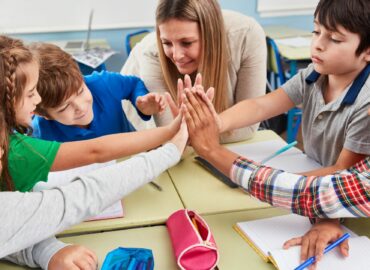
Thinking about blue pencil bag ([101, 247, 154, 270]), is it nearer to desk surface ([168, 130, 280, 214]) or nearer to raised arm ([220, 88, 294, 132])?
desk surface ([168, 130, 280, 214])

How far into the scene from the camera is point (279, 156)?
1.49m

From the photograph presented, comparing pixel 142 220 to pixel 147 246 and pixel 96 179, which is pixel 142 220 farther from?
pixel 96 179

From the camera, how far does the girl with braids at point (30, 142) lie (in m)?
1.01

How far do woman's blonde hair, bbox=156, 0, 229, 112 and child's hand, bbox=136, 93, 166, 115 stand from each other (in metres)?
0.12

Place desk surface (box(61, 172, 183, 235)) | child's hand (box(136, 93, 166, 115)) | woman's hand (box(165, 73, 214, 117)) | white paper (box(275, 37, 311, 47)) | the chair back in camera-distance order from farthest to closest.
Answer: white paper (box(275, 37, 311, 47)) → the chair back → child's hand (box(136, 93, 166, 115)) → woman's hand (box(165, 73, 214, 117)) → desk surface (box(61, 172, 183, 235))

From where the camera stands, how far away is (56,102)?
1415 millimetres

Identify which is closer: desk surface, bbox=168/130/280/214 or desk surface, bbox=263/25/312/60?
desk surface, bbox=168/130/280/214

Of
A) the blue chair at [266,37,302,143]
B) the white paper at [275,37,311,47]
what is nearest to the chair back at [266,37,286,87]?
the blue chair at [266,37,302,143]

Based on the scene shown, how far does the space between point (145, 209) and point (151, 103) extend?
1.57ft

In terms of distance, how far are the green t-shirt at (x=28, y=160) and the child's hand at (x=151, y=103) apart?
0.42m

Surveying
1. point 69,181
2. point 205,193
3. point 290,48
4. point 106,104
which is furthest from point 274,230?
point 290,48

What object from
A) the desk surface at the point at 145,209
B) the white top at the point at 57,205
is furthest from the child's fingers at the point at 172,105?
the white top at the point at 57,205

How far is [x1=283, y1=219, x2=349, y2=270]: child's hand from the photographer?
92 centimetres

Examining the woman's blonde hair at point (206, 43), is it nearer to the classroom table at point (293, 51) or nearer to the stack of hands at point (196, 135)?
the stack of hands at point (196, 135)
